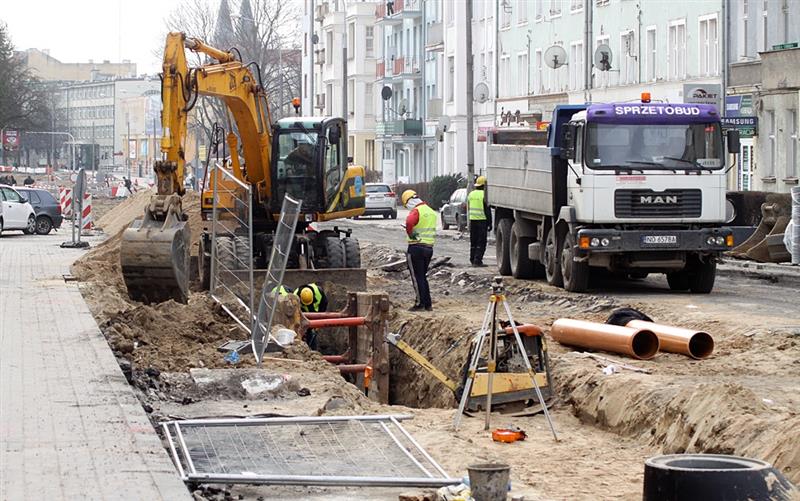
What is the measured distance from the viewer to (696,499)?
798cm

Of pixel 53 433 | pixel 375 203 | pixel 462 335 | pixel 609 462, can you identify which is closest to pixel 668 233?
pixel 462 335

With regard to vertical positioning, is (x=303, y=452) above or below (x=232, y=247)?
below

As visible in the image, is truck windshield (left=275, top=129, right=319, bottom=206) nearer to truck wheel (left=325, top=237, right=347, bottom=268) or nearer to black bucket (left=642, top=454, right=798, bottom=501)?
truck wheel (left=325, top=237, right=347, bottom=268)

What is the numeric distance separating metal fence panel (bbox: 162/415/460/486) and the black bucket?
1.75 m

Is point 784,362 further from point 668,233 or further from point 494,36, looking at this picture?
point 494,36

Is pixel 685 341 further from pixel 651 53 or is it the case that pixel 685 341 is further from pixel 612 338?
pixel 651 53

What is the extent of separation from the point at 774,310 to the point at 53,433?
493 inches

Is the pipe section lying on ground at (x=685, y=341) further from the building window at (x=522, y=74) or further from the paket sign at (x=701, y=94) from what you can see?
the building window at (x=522, y=74)

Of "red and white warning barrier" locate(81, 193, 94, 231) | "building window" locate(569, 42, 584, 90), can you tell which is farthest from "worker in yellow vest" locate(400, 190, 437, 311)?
"building window" locate(569, 42, 584, 90)

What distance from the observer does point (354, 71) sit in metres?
93.5

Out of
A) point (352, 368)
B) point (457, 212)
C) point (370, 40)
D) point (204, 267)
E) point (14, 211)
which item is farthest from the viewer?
point (370, 40)

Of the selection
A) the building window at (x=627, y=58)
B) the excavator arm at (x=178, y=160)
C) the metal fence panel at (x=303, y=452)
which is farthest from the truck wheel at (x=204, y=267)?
the building window at (x=627, y=58)

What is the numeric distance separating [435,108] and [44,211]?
2968 centimetres

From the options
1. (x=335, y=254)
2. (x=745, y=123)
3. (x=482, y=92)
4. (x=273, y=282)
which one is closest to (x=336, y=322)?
(x=273, y=282)
